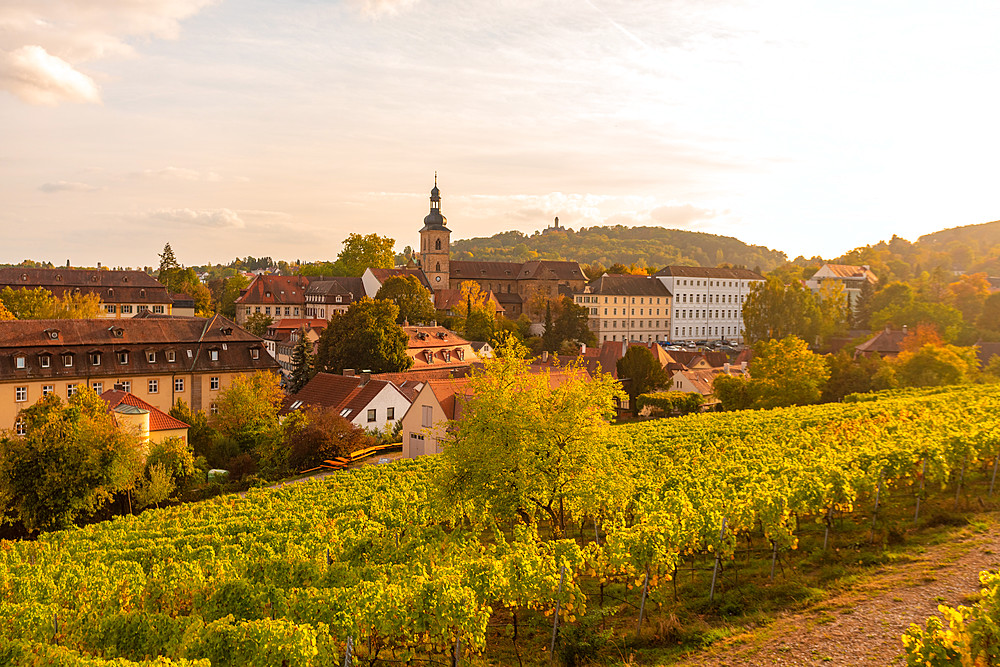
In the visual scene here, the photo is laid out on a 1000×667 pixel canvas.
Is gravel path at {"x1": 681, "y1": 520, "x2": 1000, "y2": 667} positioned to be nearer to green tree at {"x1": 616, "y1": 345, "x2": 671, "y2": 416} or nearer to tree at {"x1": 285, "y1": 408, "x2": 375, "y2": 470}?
tree at {"x1": 285, "y1": 408, "x2": 375, "y2": 470}

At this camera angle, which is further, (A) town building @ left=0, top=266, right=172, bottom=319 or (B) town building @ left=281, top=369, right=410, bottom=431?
(A) town building @ left=0, top=266, right=172, bottom=319

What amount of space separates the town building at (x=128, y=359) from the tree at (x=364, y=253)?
74.6m

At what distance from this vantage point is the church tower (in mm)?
130375

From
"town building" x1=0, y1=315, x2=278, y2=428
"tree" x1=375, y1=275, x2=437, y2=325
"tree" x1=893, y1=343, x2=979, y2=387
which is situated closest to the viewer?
"town building" x1=0, y1=315, x2=278, y2=428

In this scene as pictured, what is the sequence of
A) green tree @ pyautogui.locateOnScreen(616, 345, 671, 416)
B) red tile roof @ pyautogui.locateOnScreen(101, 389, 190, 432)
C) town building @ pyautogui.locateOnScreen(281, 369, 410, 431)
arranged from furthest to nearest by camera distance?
green tree @ pyautogui.locateOnScreen(616, 345, 671, 416), town building @ pyautogui.locateOnScreen(281, 369, 410, 431), red tile roof @ pyautogui.locateOnScreen(101, 389, 190, 432)

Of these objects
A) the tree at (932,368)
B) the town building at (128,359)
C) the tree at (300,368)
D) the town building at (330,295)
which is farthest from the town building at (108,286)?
the tree at (932,368)

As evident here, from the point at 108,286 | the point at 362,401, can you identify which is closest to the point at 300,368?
the point at 362,401

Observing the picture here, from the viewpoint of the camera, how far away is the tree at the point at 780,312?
98.3 metres

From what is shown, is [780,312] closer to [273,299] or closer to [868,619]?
[273,299]

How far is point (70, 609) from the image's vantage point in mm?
15023

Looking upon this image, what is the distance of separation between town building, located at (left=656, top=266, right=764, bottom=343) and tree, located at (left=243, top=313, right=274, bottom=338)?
6733cm

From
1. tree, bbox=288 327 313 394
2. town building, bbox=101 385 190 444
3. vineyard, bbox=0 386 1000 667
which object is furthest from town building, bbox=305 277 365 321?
vineyard, bbox=0 386 1000 667

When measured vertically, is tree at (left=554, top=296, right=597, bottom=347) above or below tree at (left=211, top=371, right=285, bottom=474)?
above

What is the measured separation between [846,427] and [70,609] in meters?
28.9
